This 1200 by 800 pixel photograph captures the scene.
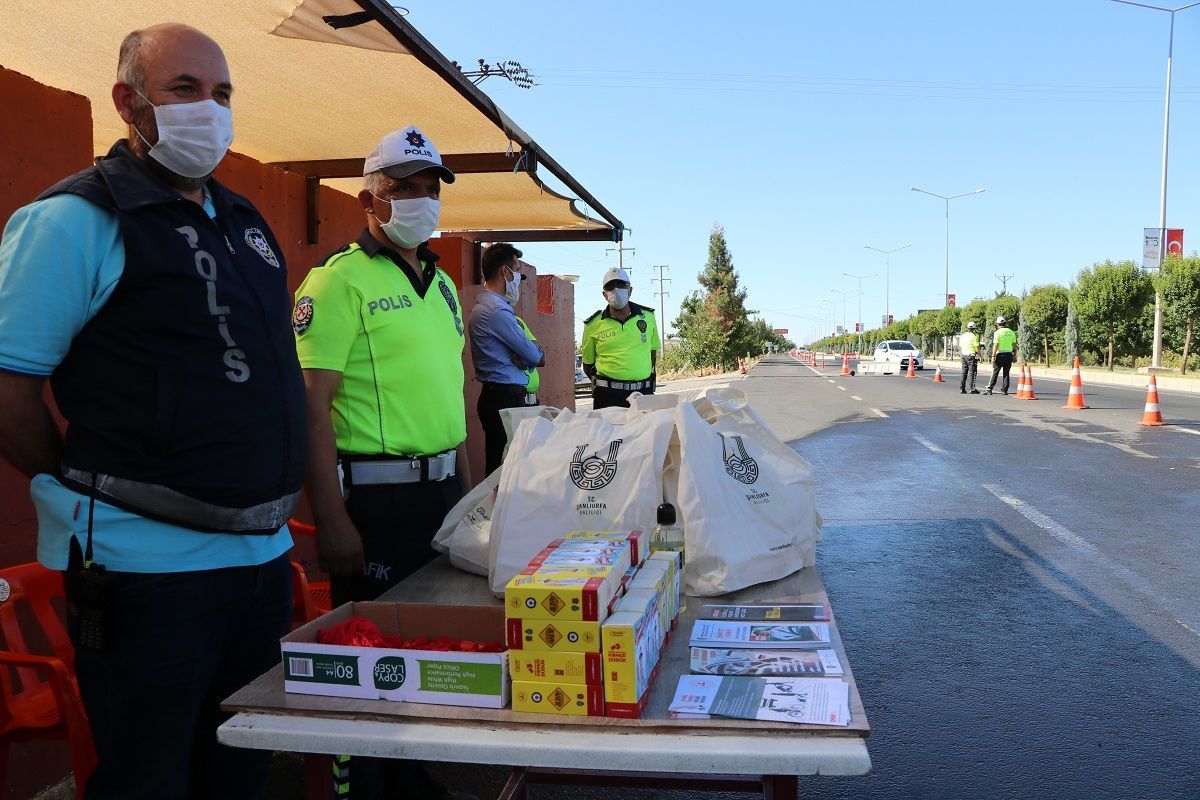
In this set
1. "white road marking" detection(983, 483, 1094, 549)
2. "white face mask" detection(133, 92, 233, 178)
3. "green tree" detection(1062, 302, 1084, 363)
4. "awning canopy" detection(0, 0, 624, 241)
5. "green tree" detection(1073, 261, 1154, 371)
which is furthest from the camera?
"green tree" detection(1062, 302, 1084, 363)

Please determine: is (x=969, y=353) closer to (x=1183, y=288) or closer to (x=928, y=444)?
(x=928, y=444)

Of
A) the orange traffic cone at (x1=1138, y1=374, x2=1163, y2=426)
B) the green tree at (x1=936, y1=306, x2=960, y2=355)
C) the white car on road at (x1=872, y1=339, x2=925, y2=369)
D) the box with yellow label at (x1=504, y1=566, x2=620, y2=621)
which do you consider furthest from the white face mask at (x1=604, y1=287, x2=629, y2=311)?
Result: the green tree at (x1=936, y1=306, x2=960, y2=355)

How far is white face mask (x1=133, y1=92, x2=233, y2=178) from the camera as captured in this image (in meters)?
1.95

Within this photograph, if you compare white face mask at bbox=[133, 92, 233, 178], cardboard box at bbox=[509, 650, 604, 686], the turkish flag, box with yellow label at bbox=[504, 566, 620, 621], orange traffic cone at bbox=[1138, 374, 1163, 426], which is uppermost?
the turkish flag

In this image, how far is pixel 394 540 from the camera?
2.80 m

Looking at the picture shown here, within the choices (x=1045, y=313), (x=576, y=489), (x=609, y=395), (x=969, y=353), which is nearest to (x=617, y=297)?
(x=609, y=395)

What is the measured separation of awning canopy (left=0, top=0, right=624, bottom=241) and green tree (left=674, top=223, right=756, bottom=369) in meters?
45.0

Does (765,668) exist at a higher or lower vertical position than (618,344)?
lower

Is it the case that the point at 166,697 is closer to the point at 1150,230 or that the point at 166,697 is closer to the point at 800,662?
the point at 800,662

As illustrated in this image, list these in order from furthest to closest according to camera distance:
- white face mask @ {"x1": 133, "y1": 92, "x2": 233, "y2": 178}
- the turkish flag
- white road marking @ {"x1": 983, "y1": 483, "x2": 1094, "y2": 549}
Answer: the turkish flag, white road marking @ {"x1": 983, "y1": 483, "x2": 1094, "y2": 549}, white face mask @ {"x1": 133, "y1": 92, "x2": 233, "y2": 178}

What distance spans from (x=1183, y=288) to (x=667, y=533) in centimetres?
3505

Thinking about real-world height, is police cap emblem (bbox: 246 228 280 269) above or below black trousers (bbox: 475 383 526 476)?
above

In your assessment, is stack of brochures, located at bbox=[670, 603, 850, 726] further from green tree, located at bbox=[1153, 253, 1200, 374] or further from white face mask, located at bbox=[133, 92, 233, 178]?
green tree, located at bbox=[1153, 253, 1200, 374]

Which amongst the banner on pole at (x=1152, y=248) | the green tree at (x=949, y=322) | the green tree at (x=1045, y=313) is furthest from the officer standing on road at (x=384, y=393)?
the green tree at (x=949, y=322)
